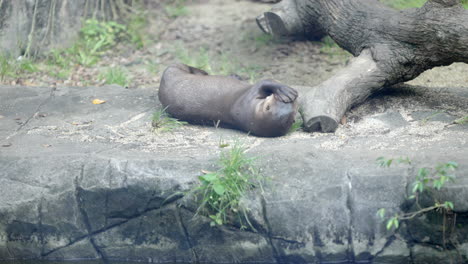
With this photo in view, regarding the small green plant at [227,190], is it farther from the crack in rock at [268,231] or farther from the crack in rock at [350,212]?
the crack in rock at [350,212]

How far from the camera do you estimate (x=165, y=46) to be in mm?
8430

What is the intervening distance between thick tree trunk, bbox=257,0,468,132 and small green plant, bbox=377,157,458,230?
1.27 m

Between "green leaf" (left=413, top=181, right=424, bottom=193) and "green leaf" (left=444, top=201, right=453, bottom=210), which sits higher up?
"green leaf" (left=413, top=181, right=424, bottom=193)

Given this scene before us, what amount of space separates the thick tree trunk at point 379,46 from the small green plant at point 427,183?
1269 millimetres

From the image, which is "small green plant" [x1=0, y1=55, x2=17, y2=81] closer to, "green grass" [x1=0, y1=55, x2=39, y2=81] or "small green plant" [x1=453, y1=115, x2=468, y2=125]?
"green grass" [x1=0, y1=55, x2=39, y2=81]

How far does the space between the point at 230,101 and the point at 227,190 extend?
157 centimetres

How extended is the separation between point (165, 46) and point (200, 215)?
15.2 ft

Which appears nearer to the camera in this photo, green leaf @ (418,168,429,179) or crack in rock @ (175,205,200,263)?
green leaf @ (418,168,429,179)

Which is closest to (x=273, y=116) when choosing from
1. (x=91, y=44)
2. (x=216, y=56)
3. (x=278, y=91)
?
(x=278, y=91)

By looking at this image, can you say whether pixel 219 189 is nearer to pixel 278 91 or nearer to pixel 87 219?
pixel 87 219

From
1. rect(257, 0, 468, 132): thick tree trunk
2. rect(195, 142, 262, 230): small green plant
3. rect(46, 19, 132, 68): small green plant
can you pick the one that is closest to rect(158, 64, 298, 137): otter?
rect(257, 0, 468, 132): thick tree trunk

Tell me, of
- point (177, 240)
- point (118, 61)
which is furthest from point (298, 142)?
point (118, 61)

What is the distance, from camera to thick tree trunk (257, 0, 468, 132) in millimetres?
5062

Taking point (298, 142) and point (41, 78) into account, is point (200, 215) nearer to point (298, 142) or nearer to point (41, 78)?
point (298, 142)
